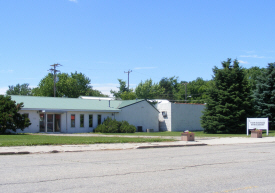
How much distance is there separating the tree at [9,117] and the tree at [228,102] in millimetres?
22964

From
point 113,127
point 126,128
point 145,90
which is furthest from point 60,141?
point 145,90

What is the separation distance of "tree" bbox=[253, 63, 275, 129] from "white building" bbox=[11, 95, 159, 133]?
14.9 metres

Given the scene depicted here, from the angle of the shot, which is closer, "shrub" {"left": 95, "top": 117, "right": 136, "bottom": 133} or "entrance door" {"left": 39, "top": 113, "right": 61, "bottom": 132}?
"entrance door" {"left": 39, "top": 113, "right": 61, "bottom": 132}

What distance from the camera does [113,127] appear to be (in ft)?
129

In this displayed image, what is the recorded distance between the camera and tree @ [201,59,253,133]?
41.8 meters

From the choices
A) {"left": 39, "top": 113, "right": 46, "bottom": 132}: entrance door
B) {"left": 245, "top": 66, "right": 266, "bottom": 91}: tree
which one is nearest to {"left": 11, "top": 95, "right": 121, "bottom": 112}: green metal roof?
{"left": 39, "top": 113, "right": 46, "bottom": 132}: entrance door

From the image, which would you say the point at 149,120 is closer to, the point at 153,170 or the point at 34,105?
the point at 34,105

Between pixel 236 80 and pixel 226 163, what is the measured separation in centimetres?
3329

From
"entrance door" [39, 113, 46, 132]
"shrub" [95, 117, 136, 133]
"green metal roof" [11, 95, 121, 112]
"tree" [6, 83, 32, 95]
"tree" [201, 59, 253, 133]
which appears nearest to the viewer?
"entrance door" [39, 113, 46, 132]

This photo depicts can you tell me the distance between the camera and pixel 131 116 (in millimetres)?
44656

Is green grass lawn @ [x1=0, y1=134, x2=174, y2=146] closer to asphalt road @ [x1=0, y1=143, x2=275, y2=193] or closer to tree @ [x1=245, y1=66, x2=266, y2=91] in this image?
asphalt road @ [x1=0, y1=143, x2=275, y2=193]

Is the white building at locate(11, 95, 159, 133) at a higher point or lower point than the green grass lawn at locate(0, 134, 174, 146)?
higher

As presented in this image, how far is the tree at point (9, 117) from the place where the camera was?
31.2 metres

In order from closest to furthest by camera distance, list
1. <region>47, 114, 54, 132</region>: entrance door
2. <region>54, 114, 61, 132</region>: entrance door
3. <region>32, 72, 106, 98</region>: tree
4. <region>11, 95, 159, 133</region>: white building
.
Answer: <region>11, 95, 159, 133</region>: white building
<region>47, 114, 54, 132</region>: entrance door
<region>54, 114, 61, 132</region>: entrance door
<region>32, 72, 106, 98</region>: tree
